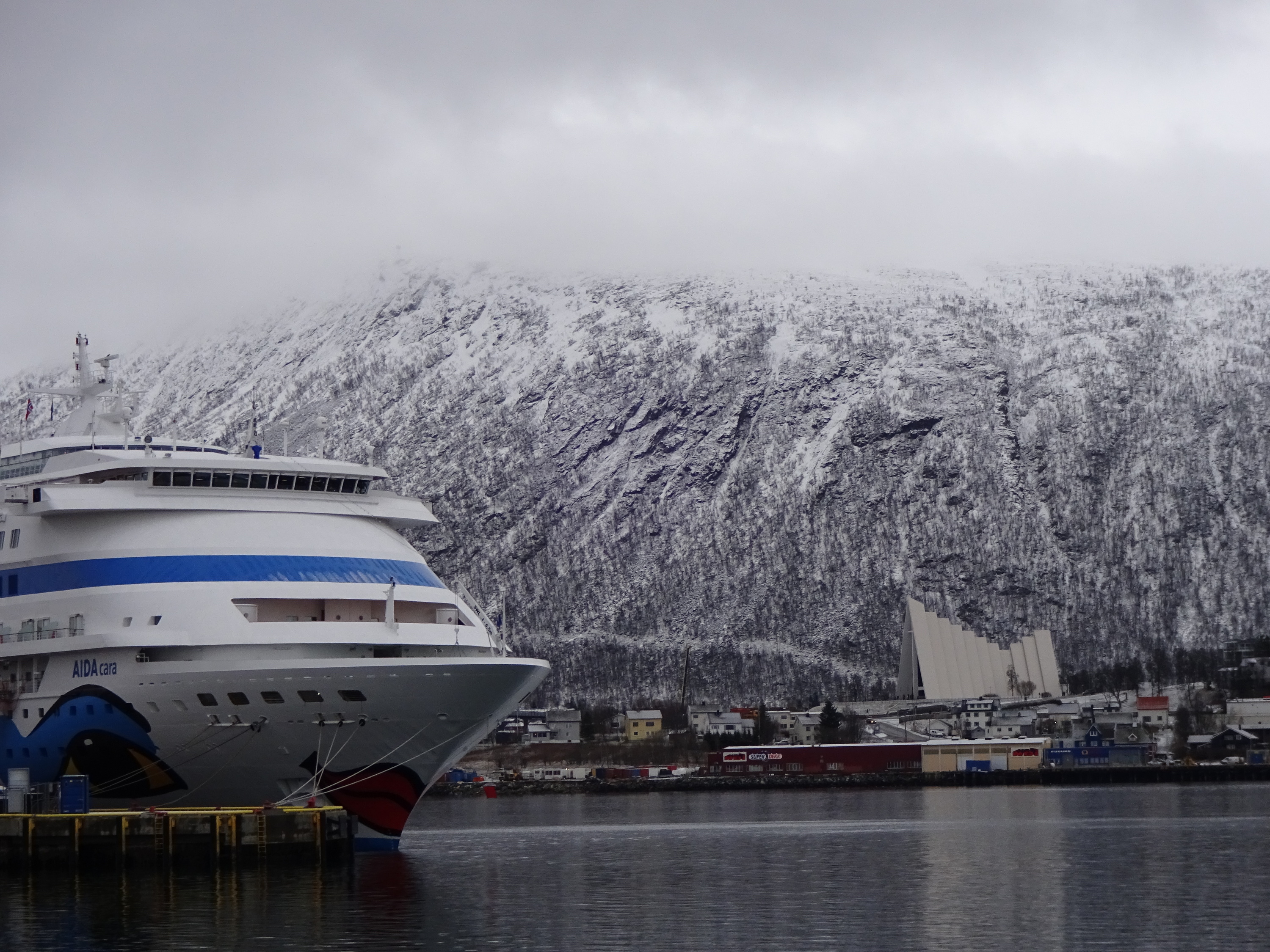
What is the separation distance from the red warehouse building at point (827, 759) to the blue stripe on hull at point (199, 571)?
11418cm

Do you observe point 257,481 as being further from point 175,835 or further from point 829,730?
point 829,730

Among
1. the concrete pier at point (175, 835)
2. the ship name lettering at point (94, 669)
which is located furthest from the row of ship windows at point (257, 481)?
the concrete pier at point (175, 835)

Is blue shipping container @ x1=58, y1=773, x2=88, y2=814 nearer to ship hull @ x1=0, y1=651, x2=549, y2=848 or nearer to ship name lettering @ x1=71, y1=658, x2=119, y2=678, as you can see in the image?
ship hull @ x1=0, y1=651, x2=549, y2=848

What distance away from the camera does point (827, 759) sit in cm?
17275

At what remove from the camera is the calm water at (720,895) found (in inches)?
1687

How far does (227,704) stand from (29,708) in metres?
7.65

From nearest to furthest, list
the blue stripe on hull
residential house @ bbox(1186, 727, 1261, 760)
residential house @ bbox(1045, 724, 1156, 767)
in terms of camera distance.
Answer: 1. the blue stripe on hull
2. residential house @ bbox(1045, 724, 1156, 767)
3. residential house @ bbox(1186, 727, 1261, 760)

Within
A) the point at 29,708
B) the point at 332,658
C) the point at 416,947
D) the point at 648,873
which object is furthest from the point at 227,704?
the point at 416,947

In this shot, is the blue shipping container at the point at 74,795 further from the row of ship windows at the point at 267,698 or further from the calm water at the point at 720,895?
the row of ship windows at the point at 267,698

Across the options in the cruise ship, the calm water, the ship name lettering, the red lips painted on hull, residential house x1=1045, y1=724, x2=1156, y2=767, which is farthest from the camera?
A: residential house x1=1045, y1=724, x2=1156, y2=767

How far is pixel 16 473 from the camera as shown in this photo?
68.4 m

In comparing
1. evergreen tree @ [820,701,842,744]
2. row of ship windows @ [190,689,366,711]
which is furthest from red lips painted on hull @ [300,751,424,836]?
evergreen tree @ [820,701,842,744]

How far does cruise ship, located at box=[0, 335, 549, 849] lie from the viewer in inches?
2271

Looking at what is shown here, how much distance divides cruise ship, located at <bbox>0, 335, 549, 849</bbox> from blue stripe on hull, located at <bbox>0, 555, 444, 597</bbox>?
58 millimetres
